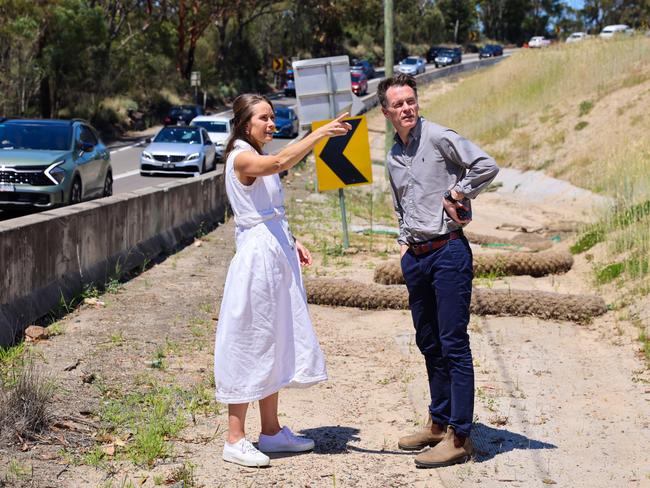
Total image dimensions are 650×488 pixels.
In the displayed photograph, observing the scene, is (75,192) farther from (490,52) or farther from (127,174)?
(490,52)

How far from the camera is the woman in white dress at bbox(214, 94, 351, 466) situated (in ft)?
18.0

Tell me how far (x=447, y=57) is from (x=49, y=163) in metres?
82.2

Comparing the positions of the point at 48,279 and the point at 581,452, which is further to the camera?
the point at 48,279

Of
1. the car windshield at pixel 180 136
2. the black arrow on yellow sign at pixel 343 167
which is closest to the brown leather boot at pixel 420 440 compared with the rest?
the black arrow on yellow sign at pixel 343 167

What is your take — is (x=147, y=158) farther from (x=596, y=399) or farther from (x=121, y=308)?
(x=596, y=399)

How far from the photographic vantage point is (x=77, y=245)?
964cm

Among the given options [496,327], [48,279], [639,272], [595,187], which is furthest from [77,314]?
[595,187]

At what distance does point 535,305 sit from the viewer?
32.1 ft

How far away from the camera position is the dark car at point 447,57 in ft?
313

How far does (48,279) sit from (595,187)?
55.5ft

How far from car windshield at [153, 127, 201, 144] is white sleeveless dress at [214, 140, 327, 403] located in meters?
23.6

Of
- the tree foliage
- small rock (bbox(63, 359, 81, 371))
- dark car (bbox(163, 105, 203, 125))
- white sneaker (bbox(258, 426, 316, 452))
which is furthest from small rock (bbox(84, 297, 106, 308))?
dark car (bbox(163, 105, 203, 125))

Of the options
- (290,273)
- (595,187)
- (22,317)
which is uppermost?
(290,273)

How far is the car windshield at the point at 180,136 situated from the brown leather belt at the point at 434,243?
2365cm
